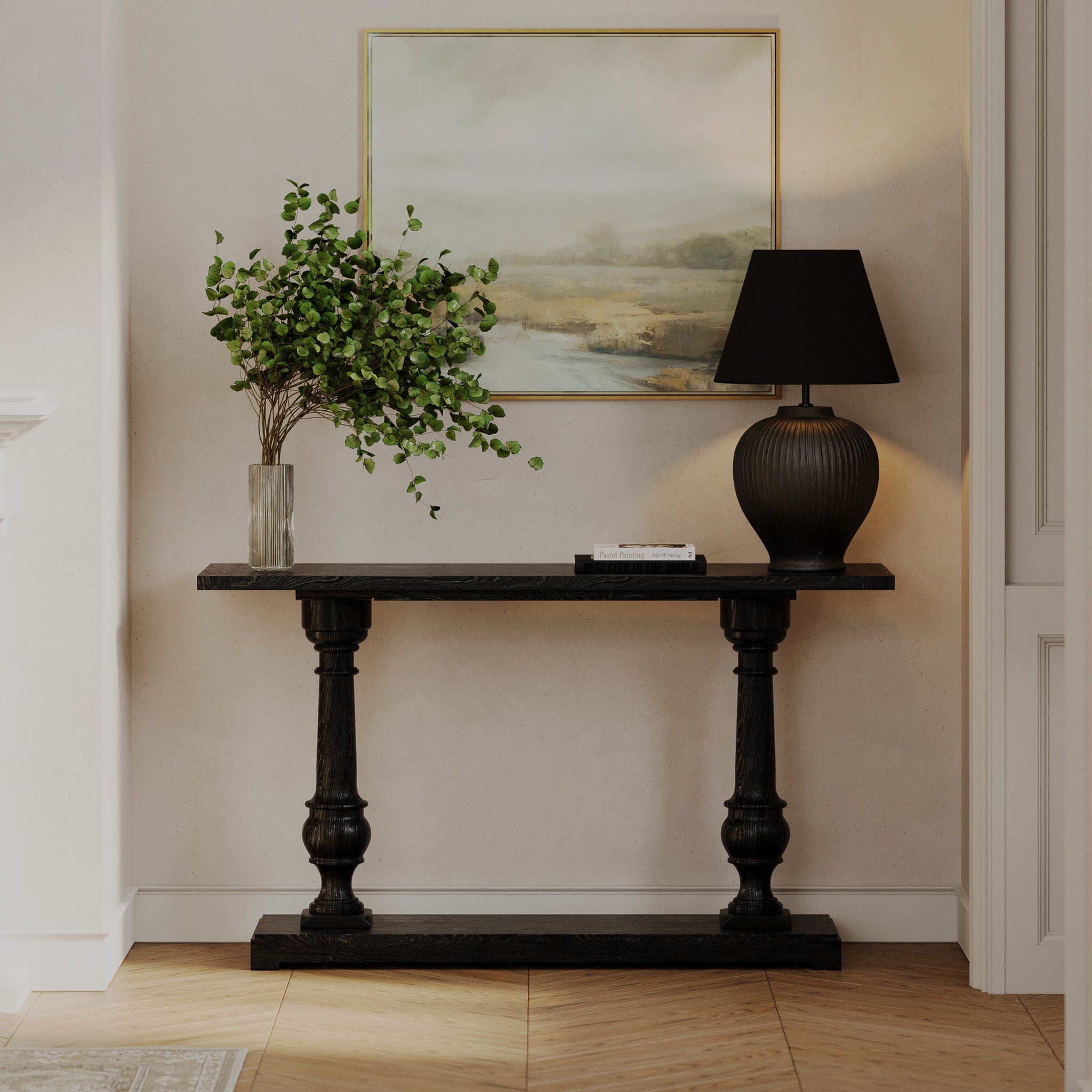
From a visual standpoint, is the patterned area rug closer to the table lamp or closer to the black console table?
the black console table

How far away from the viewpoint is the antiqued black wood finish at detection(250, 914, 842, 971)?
2740mm

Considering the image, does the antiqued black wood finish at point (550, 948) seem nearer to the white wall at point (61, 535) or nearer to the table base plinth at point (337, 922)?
the table base plinth at point (337, 922)

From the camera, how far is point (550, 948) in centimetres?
275

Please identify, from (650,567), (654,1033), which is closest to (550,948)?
(654,1033)

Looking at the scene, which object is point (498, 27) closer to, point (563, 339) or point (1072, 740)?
point (563, 339)

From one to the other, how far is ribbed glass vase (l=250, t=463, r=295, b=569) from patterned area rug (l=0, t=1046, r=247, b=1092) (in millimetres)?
996

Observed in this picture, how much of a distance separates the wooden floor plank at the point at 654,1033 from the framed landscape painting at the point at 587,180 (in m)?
1.35

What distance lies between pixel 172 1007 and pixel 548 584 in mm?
1201

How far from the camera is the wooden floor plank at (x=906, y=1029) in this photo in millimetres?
2264

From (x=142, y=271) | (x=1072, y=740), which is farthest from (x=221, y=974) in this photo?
(x=1072, y=740)

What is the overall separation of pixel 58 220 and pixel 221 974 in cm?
172

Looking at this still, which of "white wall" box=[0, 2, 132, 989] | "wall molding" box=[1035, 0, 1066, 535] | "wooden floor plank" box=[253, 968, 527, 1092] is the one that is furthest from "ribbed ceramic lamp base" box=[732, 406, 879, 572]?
"white wall" box=[0, 2, 132, 989]

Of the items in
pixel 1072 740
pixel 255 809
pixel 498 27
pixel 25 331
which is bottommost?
pixel 255 809

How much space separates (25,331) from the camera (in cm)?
265
